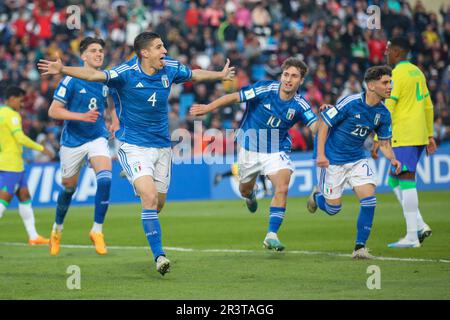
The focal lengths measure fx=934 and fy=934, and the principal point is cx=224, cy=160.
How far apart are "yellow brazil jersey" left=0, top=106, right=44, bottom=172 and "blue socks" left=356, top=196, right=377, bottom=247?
5.82m

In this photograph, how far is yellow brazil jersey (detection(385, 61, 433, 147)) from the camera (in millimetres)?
12781

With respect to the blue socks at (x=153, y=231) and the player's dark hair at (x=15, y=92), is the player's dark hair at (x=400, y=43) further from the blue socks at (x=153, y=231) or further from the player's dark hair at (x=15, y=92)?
the player's dark hair at (x=15, y=92)

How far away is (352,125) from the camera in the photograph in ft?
38.3

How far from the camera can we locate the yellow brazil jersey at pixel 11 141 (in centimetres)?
1476

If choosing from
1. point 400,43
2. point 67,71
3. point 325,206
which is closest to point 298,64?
point 400,43

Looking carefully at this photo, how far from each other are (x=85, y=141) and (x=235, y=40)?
1548cm

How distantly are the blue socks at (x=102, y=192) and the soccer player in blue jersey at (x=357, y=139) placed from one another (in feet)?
9.48

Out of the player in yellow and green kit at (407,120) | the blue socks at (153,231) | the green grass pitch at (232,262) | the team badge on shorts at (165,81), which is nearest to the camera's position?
the green grass pitch at (232,262)

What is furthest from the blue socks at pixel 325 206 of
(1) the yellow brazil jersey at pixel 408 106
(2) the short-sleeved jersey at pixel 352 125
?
(1) the yellow brazil jersey at pixel 408 106

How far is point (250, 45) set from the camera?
27.6 m

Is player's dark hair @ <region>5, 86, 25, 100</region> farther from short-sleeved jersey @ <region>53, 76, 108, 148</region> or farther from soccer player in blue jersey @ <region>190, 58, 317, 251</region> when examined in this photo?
soccer player in blue jersey @ <region>190, 58, 317, 251</region>
